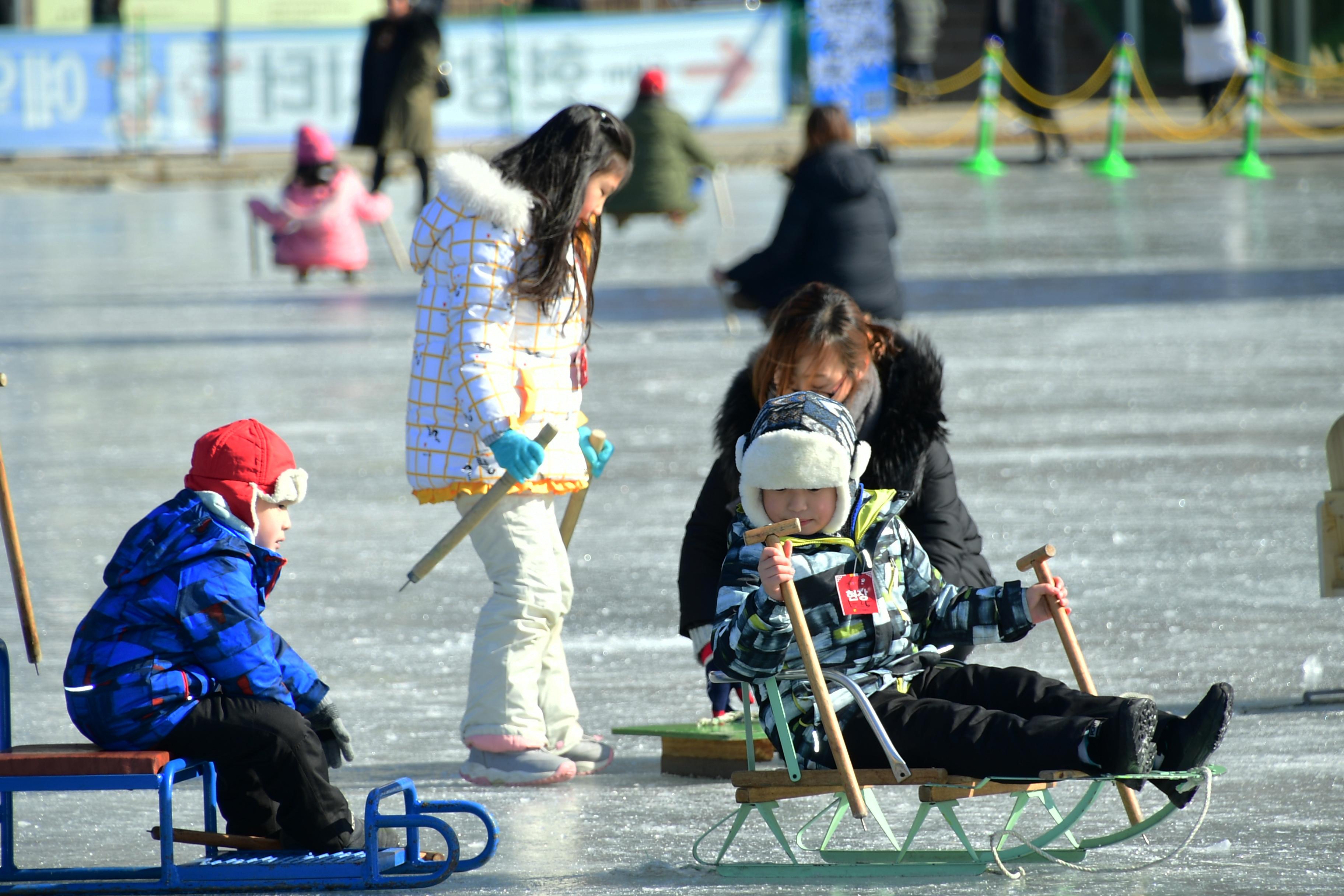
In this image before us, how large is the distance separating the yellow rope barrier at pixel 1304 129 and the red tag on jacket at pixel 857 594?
65.5 ft

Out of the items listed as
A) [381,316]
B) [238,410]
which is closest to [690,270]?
[381,316]

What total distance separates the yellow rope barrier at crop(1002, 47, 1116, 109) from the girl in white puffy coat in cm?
1703

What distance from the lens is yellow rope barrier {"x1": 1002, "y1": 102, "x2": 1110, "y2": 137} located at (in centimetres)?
2075

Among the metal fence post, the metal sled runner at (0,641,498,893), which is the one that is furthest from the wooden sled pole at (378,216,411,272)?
the metal sled runner at (0,641,498,893)

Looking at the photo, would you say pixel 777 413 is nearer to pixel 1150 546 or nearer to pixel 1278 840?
pixel 1278 840

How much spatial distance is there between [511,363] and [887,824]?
1355mm

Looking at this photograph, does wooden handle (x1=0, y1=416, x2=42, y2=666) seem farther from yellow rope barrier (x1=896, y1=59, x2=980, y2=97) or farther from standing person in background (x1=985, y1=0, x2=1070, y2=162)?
yellow rope barrier (x1=896, y1=59, x2=980, y2=97)

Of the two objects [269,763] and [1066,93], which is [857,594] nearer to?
[269,763]

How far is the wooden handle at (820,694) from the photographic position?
135 inches

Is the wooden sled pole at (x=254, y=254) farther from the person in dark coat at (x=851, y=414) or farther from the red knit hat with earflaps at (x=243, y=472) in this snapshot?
the red knit hat with earflaps at (x=243, y=472)

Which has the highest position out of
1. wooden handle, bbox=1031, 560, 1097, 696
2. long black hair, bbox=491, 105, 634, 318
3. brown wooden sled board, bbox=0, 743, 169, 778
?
long black hair, bbox=491, 105, 634, 318

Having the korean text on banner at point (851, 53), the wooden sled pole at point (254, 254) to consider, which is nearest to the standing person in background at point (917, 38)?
the korean text on banner at point (851, 53)

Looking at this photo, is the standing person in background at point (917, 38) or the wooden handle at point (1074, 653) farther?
the standing person in background at point (917, 38)

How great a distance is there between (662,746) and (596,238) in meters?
1.20
